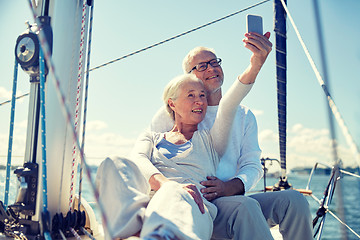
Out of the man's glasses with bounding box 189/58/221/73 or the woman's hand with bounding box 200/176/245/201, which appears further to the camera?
the man's glasses with bounding box 189/58/221/73

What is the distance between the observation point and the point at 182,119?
6.01 ft

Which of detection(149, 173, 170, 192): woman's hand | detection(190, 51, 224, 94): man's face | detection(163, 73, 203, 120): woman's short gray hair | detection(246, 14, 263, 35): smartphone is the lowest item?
detection(149, 173, 170, 192): woman's hand

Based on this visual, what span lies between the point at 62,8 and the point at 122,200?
860 mm

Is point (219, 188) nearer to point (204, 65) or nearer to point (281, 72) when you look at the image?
point (204, 65)

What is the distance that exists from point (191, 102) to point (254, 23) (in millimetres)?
447

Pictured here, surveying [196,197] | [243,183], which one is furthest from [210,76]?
[196,197]

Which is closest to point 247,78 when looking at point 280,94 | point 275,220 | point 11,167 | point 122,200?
point 275,220

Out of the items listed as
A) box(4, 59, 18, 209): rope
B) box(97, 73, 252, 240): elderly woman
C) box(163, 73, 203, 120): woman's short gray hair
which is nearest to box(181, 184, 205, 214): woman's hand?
box(97, 73, 252, 240): elderly woman

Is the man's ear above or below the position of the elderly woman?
above

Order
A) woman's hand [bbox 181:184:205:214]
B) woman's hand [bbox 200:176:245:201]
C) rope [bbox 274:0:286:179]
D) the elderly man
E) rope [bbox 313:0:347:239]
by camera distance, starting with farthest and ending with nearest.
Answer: rope [bbox 274:0:286:179]
woman's hand [bbox 200:176:245:201]
the elderly man
woman's hand [bbox 181:184:205:214]
rope [bbox 313:0:347:239]

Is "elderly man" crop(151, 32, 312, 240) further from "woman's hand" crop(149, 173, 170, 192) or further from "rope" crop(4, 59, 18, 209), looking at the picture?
"rope" crop(4, 59, 18, 209)

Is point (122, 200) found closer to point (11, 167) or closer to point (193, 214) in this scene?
point (193, 214)

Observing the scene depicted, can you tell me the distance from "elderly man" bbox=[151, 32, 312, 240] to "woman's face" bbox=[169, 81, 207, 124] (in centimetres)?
20

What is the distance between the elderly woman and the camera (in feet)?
3.64
